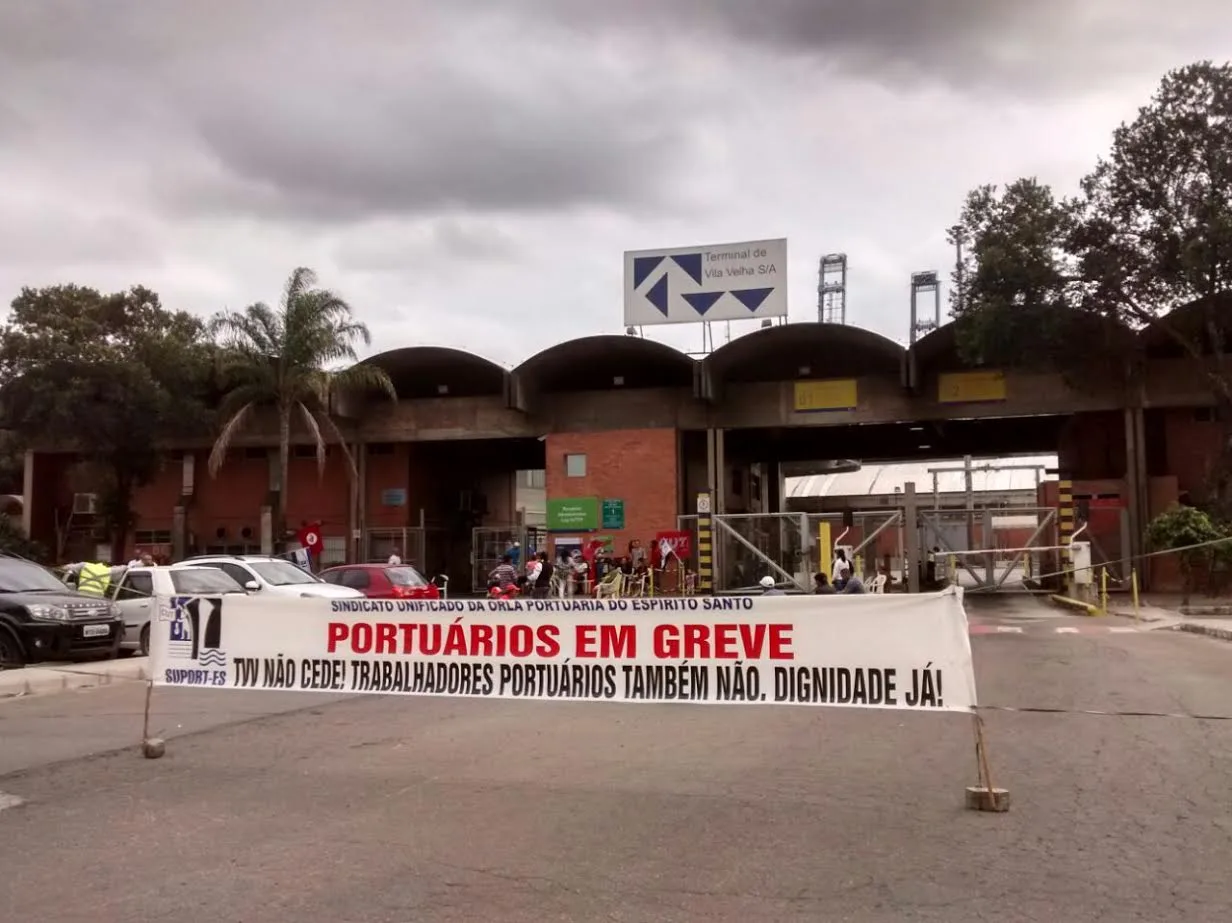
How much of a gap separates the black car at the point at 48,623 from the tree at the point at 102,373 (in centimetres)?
1971

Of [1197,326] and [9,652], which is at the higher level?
[1197,326]

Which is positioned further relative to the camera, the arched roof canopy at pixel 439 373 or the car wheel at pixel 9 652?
the arched roof canopy at pixel 439 373

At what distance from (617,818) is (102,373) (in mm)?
32048

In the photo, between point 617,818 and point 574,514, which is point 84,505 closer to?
point 574,514

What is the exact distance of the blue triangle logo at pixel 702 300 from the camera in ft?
119

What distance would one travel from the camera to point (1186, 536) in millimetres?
27406

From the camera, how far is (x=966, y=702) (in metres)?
6.85

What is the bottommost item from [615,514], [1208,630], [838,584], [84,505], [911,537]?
[1208,630]

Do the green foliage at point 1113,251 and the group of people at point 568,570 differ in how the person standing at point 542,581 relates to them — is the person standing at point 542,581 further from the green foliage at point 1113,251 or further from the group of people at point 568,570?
the green foliage at point 1113,251

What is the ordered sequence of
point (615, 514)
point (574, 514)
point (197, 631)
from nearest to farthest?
point (197, 631) < point (615, 514) < point (574, 514)

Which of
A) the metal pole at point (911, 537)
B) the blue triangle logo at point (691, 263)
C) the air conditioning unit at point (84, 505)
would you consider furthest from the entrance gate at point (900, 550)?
the air conditioning unit at point (84, 505)

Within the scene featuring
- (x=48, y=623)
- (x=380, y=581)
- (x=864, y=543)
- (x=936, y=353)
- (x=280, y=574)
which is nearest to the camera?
(x=48, y=623)

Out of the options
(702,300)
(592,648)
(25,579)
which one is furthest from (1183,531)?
(25,579)

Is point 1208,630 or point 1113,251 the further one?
point 1113,251
